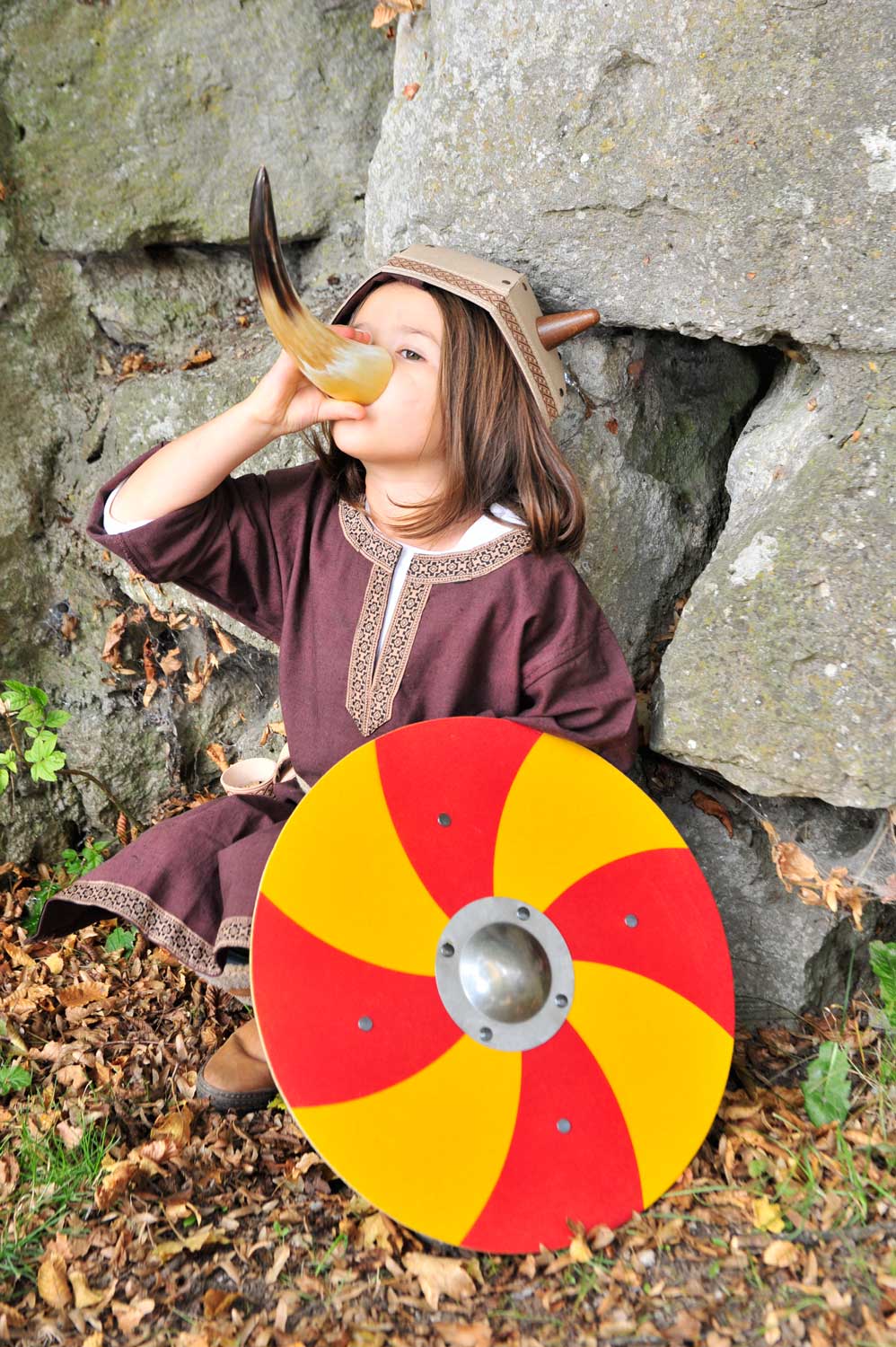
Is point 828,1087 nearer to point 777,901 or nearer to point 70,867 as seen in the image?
point 777,901

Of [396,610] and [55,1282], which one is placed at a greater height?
[396,610]

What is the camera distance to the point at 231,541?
6.56ft

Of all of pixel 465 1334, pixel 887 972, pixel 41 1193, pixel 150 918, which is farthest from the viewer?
pixel 887 972

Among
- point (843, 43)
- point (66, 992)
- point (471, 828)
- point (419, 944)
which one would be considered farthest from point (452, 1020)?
point (843, 43)

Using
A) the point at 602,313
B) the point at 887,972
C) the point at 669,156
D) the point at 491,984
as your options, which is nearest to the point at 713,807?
the point at 887,972

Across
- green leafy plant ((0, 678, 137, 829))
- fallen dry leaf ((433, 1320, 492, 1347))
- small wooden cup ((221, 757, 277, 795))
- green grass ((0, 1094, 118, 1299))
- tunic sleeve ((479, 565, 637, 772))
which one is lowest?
fallen dry leaf ((433, 1320, 492, 1347))

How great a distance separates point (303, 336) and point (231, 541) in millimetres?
447

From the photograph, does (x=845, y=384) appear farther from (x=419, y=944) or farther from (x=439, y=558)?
(x=419, y=944)

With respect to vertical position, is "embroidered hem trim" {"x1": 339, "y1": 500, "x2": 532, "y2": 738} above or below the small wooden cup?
above

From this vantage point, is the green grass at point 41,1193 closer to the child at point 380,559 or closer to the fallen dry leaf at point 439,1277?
the child at point 380,559

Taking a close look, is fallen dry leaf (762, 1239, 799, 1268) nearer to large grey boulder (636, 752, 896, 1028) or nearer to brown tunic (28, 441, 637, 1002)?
large grey boulder (636, 752, 896, 1028)

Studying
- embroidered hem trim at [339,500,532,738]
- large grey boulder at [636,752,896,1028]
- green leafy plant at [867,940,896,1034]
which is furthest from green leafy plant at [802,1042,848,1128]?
embroidered hem trim at [339,500,532,738]

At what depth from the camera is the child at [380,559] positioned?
73.8 inches

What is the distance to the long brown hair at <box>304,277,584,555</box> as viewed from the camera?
1.88 meters
